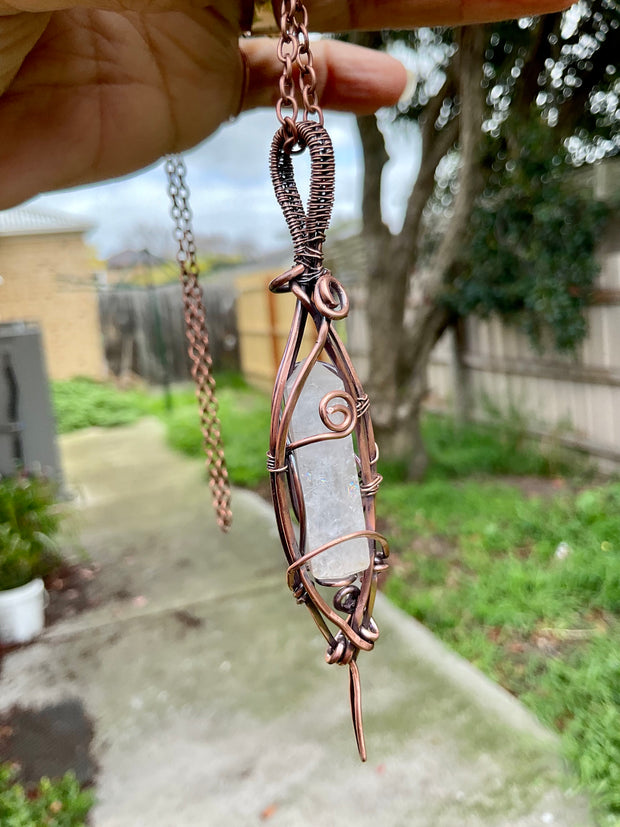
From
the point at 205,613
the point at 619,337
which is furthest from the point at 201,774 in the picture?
the point at 619,337

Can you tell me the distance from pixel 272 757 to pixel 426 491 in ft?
8.14

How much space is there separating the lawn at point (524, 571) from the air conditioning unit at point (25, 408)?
1.51 meters

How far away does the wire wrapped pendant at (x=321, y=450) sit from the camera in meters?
0.65

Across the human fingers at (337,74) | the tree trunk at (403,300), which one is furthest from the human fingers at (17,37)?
the tree trunk at (403,300)

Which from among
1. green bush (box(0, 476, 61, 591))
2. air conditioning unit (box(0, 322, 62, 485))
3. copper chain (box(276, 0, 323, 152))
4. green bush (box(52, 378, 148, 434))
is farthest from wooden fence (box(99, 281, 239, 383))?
copper chain (box(276, 0, 323, 152))

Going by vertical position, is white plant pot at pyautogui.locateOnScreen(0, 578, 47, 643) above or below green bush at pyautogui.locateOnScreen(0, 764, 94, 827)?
above

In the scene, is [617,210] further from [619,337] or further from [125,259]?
[125,259]

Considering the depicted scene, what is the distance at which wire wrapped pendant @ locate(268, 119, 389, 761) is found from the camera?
648mm

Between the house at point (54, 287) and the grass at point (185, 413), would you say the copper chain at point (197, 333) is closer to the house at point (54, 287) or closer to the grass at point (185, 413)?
the grass at point (185, 413)

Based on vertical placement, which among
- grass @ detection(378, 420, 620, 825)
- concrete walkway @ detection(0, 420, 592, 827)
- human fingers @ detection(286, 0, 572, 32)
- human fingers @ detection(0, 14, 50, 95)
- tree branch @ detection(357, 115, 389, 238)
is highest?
tree branch @ detection(357, 115, 389, 238)

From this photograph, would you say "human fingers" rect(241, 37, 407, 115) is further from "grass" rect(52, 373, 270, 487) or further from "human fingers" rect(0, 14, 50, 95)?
"grass" rect(52, 373, 270, 487)

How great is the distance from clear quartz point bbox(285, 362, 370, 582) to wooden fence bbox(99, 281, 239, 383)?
11.0 meters

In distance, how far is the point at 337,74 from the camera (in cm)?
127

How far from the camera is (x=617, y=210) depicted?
4219 millimetres
